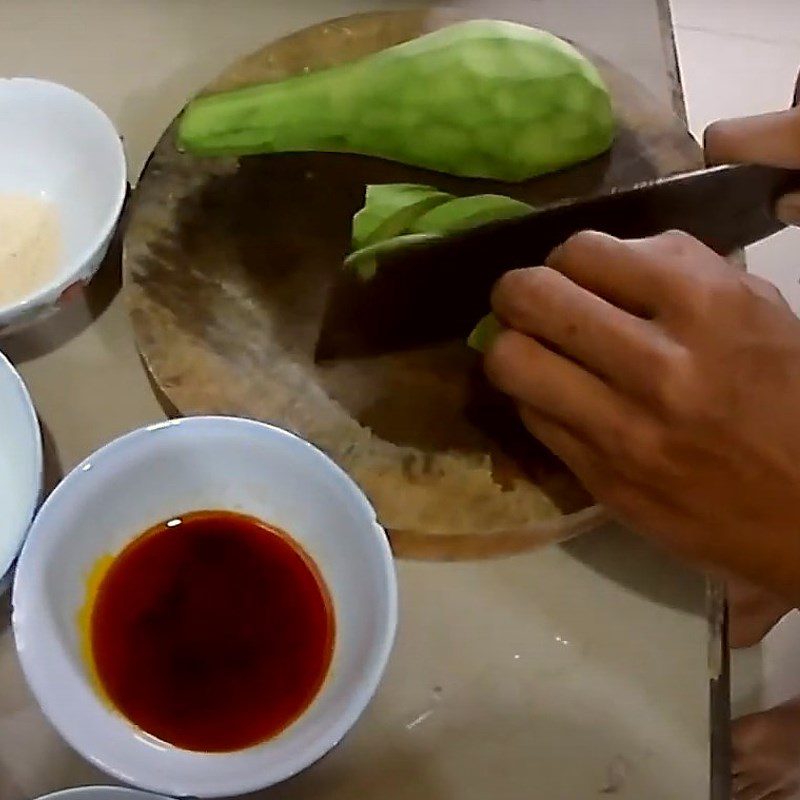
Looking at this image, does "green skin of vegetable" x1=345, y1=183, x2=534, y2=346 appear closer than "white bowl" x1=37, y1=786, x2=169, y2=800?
No

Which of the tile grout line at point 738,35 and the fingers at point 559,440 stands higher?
the fingers at point 559,440

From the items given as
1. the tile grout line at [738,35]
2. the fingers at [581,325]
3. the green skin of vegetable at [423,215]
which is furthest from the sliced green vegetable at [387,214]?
the tile grout line at [738,35]

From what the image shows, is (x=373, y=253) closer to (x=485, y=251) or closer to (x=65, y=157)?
(x=485, y=251)

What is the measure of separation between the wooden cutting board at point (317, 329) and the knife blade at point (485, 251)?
18 millimetres

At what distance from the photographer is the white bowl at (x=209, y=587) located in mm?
561

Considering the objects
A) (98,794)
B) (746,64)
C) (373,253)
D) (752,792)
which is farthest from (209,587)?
(746,64)

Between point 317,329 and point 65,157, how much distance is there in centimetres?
23

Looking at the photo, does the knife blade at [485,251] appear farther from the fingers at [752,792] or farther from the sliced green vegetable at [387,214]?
the fingers at [752,792]

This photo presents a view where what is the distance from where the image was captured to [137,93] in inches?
34.1

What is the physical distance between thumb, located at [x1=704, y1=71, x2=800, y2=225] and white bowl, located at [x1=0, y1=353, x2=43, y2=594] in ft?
1.53

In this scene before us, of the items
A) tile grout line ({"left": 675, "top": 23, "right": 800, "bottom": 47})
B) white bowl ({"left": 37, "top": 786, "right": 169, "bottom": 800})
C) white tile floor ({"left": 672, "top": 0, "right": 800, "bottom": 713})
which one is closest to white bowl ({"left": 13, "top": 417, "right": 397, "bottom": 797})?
white bowl ({"left": 37, "top": 786, "right": 169, "bottom": 800})

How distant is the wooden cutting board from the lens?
2.24ft

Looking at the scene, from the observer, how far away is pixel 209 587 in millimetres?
640

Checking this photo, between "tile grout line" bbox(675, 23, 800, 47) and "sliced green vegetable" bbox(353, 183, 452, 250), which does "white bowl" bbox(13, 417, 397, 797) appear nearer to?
"sliced green vegetable" bbox(353, 183, 452, 250)
